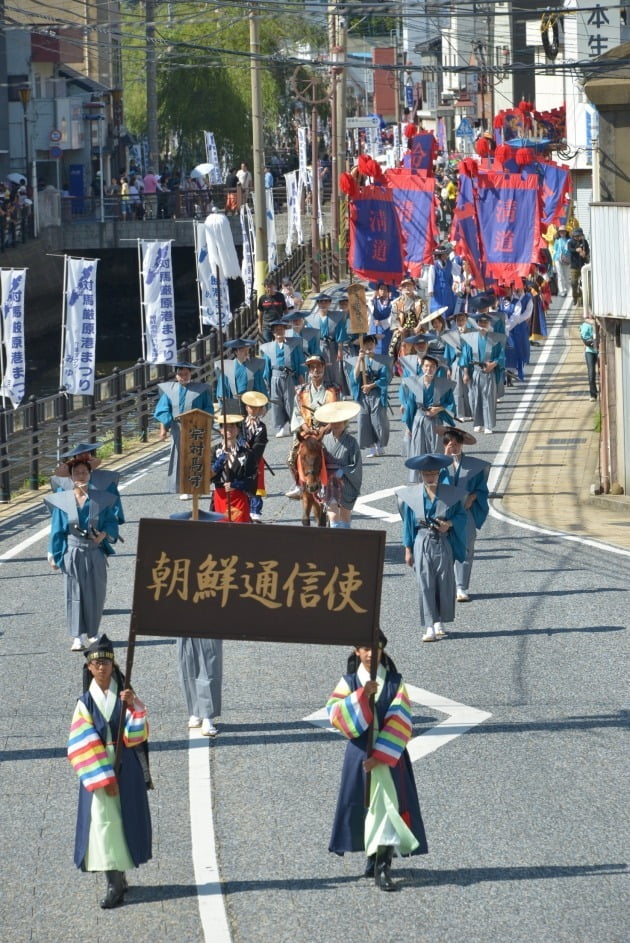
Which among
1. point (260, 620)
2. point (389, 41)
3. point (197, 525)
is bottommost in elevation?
point (260, 620)

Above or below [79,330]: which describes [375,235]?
above

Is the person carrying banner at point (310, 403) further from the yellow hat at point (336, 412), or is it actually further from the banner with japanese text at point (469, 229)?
the banner with japanese text at point (469, 229)

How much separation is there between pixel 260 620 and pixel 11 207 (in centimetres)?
4072

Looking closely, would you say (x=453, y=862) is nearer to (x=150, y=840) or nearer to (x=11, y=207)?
(x=150, y=840)

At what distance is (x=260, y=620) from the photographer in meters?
8.45

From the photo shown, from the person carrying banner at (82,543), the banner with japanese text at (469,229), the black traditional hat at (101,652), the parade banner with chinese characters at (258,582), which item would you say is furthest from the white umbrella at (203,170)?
the black traditional hat at (101,652)

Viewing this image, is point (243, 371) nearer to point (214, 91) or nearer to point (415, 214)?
point (415, 214)

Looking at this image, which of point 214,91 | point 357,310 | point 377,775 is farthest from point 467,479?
point 214,91

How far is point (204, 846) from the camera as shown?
904 centimetres

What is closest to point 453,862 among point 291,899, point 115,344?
point 291,899

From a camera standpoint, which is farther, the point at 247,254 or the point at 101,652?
the point at 247,254

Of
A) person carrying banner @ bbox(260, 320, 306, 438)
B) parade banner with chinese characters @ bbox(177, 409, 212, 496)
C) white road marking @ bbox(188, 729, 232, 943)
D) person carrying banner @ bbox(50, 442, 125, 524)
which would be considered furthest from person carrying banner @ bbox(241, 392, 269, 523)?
person carrying banner @ bbox(260, 320, 306, 438)

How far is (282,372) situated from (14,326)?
4.85 m

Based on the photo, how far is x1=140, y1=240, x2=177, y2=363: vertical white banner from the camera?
1024 inches
